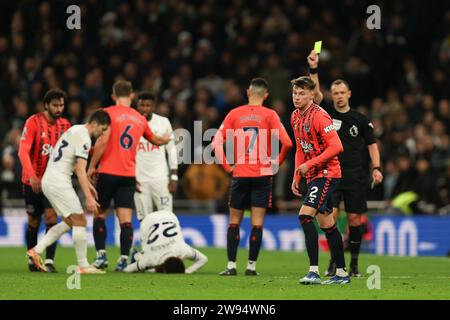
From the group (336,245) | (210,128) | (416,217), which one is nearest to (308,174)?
(336,245)

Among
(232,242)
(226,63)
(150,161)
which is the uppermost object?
(226,63)

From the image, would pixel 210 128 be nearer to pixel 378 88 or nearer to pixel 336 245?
pixel 378 88

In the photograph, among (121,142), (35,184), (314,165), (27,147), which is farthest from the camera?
(121,142)

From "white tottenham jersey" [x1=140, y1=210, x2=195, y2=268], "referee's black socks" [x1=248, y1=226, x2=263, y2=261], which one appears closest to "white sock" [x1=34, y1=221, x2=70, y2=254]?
"white tottenham jersey" [x1=140, y1=210, x2=195, y2=268]

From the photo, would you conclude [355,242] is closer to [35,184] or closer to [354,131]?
[354,131]

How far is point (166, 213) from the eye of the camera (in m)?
13.4

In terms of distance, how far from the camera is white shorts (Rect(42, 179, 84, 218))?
13164 millimetres

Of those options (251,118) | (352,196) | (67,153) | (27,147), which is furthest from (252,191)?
(27,147)

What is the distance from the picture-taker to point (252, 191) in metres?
13.6

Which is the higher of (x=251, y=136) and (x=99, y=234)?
(x=251, y=136)

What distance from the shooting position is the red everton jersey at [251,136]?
13508mm

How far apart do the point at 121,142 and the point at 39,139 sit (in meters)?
1.05

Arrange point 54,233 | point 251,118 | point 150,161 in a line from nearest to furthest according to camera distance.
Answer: point 54,233 → point 251,118 → point 150,161

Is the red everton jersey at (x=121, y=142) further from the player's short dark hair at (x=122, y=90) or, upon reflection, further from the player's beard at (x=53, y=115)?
the player's beard at (x=53, y=115)
